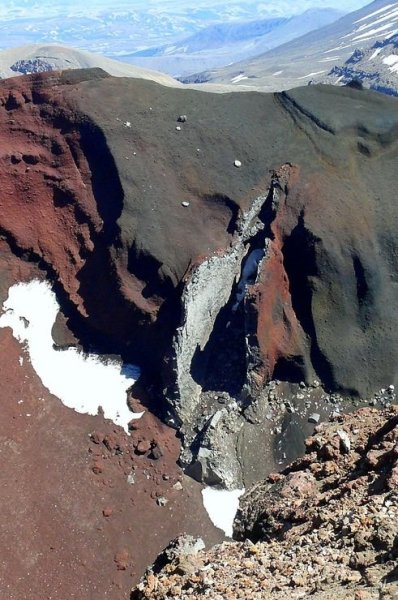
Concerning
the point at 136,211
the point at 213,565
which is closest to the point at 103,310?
the point at 136,211

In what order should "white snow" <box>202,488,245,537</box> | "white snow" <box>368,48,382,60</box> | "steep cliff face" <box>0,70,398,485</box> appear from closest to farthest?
"white snow" <box>202,488,245,537</box> → "steep cliff face" <box>0,70,398,485</box> → "white snow" <box>368,48,382,60</box>

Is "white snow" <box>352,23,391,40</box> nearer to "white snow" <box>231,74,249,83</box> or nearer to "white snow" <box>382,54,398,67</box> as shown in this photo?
"white snow" <box>231,74,249,83</box>

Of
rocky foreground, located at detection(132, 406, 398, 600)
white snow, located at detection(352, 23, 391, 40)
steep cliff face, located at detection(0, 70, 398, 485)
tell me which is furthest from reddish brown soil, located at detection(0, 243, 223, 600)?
white snow, located at detection(352, 23, 391, 40)

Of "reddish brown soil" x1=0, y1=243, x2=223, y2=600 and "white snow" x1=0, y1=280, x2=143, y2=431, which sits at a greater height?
"white snow" x1=0, y1=280, x2=143, y2=431

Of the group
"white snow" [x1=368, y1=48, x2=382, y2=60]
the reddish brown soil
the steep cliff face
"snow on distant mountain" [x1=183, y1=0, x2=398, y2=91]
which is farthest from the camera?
"snow on distant mountain" [x1=183, y1=0, x2=398, y2=91]

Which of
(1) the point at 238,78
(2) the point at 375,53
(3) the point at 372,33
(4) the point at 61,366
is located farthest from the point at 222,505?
(3) the point at 372,33

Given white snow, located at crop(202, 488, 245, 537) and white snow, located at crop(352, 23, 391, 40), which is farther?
white snow, located at crop(352, 23, 391, 40)

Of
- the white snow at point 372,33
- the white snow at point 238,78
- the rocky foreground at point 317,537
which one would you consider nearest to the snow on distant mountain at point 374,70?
the white snow at point 238,78
